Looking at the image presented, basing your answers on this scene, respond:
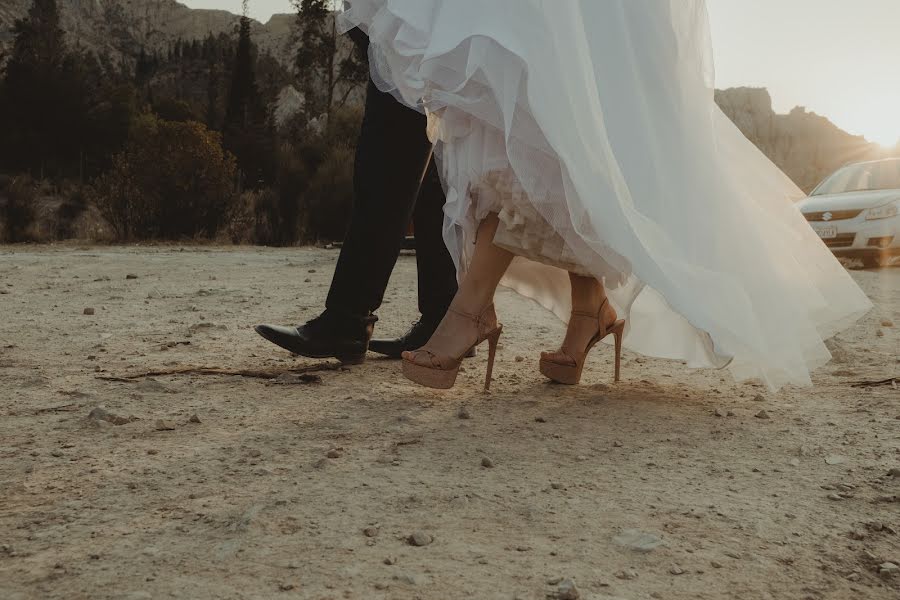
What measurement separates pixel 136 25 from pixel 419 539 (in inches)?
3738

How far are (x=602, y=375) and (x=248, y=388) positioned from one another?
1.06m

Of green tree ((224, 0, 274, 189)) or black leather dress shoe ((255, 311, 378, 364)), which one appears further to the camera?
green tree ((224, 0, 274, 189))

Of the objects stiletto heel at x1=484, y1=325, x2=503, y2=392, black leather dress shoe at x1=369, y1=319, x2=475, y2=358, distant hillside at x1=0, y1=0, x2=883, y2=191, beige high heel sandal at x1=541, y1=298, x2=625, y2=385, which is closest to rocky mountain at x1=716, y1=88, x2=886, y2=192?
distant hillside at x1=0, y1=0, x2=883, y2=191

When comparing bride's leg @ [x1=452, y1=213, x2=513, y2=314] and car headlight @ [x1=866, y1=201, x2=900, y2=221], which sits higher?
car headlight @ [x1=866, y1=201, x2=900, y2=221]

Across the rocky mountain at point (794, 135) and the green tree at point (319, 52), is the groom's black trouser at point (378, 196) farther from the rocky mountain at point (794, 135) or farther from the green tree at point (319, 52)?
the rocky mountain at point (794, 135)

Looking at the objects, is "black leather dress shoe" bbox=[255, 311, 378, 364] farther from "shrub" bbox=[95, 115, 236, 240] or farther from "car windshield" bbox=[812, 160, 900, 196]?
"shrub" bbox=[95, 115, 236, 240]

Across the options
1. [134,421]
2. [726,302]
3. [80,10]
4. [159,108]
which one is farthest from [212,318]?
[80,10]

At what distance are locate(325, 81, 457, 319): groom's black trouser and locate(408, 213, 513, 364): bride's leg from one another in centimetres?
34

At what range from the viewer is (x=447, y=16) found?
176 centimetres

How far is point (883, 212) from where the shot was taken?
877 cm

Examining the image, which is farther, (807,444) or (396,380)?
(396,380)

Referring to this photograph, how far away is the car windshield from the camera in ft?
31.4

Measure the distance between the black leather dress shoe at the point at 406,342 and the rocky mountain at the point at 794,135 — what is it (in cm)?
5632

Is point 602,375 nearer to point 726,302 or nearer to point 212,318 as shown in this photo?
point 726,302
